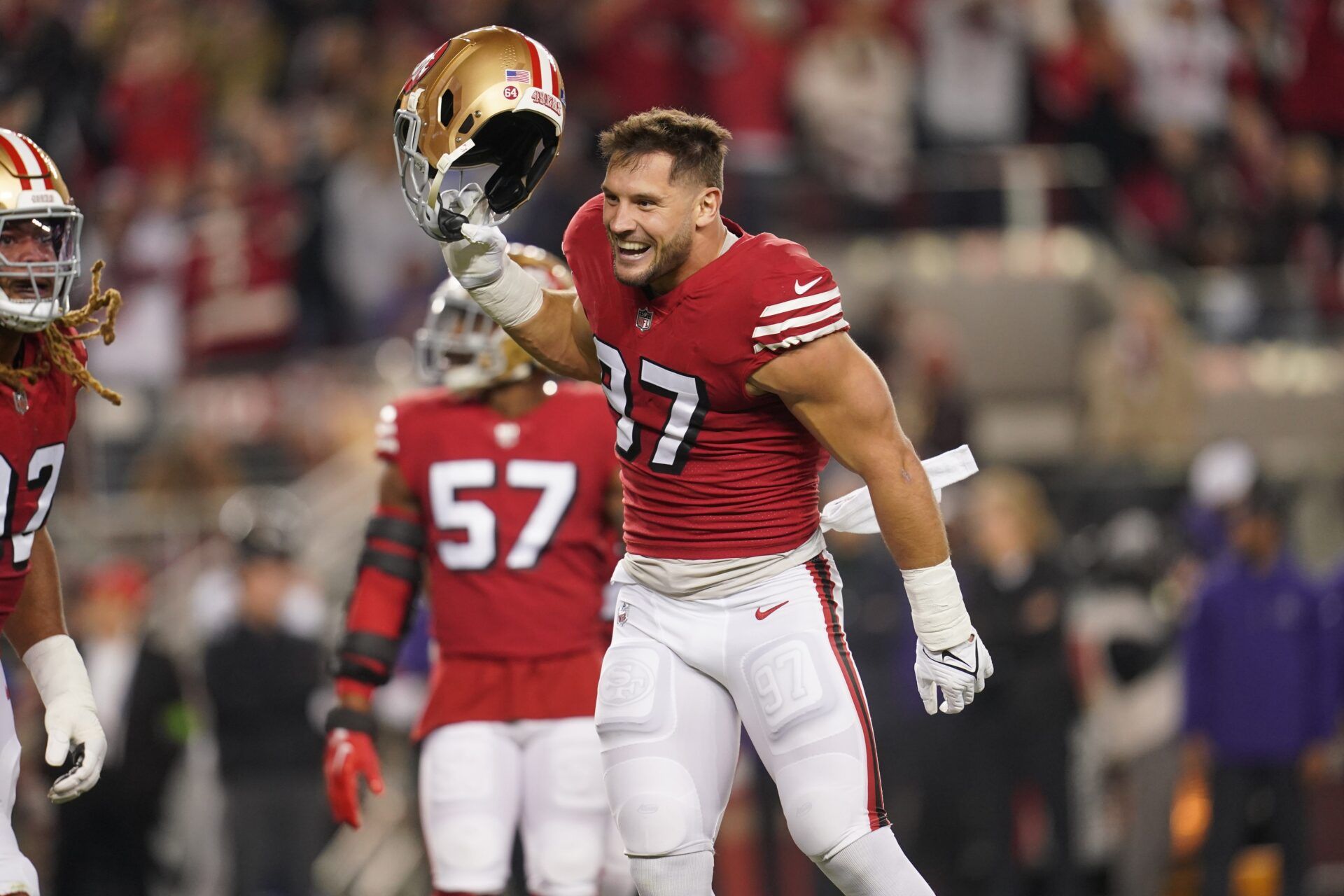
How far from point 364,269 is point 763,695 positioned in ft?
23.9

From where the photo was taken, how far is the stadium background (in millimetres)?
8344

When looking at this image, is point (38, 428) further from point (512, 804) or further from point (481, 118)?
point (512, 804)

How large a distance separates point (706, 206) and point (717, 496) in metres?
0.62

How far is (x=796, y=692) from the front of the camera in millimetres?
4246

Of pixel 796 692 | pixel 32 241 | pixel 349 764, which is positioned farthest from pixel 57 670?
pixel 796 692

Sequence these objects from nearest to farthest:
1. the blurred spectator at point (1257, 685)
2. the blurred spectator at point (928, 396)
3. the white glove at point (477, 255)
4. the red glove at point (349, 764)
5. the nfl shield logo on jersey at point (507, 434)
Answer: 1. the white glove at point (477, 255)
2. the red glove at point (349, 764)
3. the nfl shield logo on jersey at point (507, 434)
4. the blurred spectator at point (1257, 685)
5. the blurred spectator at point (928, 396)

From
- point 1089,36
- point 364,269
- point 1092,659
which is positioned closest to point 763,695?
point 1092,659

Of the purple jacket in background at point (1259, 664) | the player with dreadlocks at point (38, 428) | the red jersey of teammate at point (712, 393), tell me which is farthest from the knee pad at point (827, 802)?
the purple jacket in background at point (1259, 664)

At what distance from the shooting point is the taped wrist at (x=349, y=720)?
527 cm

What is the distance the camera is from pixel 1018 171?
40.3 feet

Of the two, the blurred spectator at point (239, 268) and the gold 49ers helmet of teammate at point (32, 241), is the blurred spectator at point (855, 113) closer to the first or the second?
the blurred spectator at point (239, 268)

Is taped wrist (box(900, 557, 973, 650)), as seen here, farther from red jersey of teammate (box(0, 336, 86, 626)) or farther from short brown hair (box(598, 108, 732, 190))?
red jersey of teammate (box(0, 336, 86, 626))

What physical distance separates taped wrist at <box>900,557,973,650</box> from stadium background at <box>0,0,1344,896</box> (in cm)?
388

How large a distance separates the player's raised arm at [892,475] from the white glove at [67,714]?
1.70 metres
